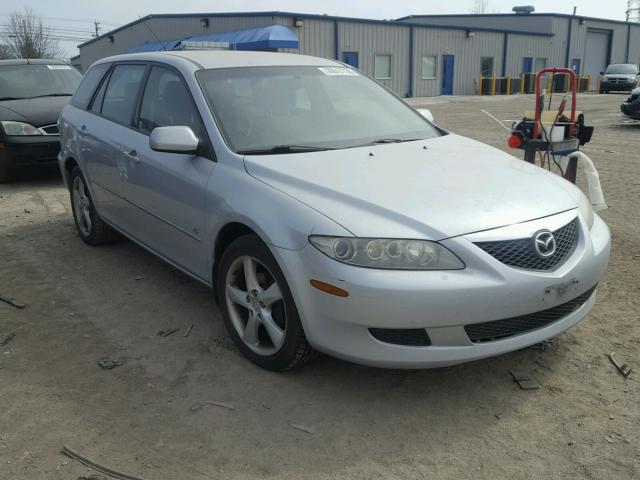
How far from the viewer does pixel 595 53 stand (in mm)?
46250

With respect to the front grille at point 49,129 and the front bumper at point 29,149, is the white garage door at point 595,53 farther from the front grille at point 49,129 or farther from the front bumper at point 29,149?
the front bumper at point 29,149

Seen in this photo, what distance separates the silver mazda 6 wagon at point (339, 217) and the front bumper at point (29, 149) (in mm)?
4143

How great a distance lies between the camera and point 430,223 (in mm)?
2711

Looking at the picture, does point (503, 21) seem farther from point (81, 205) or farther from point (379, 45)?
point (81, 205)

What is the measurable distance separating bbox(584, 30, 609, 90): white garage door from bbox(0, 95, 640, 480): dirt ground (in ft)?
155

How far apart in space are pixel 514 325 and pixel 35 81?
889 cm

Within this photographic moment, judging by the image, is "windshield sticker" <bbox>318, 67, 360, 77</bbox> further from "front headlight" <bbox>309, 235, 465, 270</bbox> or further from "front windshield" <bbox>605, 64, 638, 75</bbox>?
"front windshield" <bbox>605, 64, 638, 75</bbox>

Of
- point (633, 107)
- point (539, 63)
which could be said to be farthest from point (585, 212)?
point (539, 63)

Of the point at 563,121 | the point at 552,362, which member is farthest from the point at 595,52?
the point at 552,362

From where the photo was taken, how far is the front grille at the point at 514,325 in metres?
2.69

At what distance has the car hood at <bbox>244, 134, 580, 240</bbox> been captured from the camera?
2.73 meters

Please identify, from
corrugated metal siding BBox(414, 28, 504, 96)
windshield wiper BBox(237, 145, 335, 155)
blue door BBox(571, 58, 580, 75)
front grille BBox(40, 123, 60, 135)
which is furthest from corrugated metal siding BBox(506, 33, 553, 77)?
windshield wiper BBox(237, 145, 335, 155)

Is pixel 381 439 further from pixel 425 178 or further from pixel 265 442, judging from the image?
pixel 425 178

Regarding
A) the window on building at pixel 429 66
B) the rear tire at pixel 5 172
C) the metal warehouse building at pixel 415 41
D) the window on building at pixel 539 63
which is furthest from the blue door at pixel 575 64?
the rear tire at pixel 5 172
